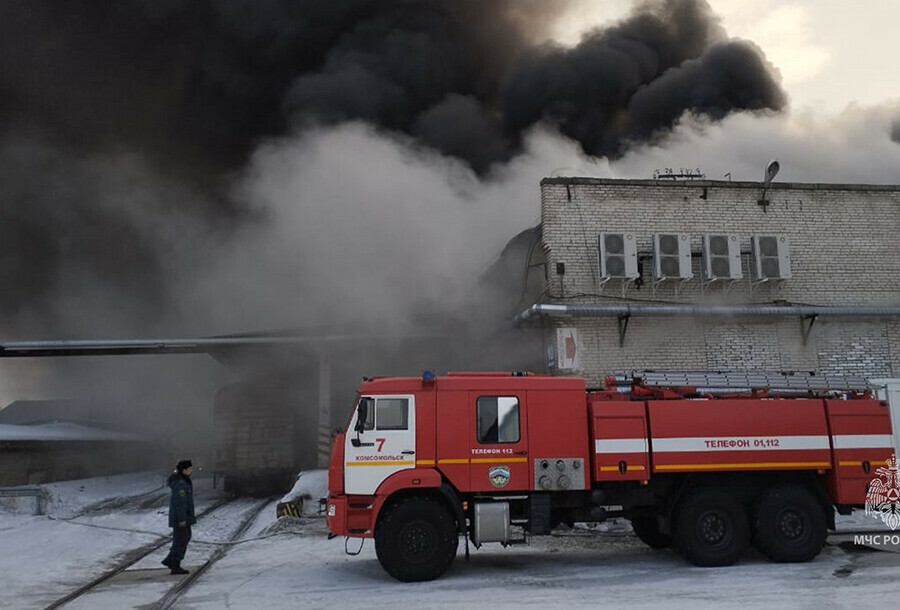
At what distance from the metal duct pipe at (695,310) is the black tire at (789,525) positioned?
14.0 ft

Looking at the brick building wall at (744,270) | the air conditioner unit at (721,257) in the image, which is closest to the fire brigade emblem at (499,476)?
the brick building wall at (744,270)

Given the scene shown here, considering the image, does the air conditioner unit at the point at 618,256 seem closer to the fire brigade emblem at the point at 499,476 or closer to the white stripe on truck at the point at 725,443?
the white stripe on truck at the point at 725,443

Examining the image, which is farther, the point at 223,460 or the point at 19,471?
the point at 19,471

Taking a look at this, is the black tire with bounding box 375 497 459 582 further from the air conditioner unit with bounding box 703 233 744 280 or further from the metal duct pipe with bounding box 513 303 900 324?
the air conditioner unit with bounding box 703 233 744 280

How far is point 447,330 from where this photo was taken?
13531 millimetres

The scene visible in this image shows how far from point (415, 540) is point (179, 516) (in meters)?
2.91

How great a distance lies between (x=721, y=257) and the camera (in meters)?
11.6

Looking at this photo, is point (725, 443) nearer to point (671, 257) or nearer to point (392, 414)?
point (392, 414)

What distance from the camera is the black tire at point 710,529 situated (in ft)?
24.1

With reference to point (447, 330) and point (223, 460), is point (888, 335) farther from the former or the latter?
point (223, 460)

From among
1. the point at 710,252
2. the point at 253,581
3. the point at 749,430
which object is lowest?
the point at 253,581

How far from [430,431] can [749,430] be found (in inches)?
140

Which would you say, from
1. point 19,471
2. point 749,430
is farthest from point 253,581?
point 19,471

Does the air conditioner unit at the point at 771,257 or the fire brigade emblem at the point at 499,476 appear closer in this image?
the fire brigade emblem at the point at 499,476
